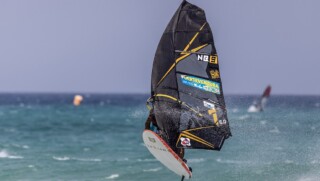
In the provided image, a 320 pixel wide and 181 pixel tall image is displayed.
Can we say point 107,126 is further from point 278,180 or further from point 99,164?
point 278,180

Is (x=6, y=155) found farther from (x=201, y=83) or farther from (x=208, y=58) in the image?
(x=208, y=58)

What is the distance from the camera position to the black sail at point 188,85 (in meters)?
12.1

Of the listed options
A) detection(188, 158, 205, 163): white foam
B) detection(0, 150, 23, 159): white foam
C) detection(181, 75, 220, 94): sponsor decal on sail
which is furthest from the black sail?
detection(0, 150, 23, 159): white foam

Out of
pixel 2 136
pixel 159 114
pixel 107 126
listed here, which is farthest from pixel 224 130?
pixel 107 126

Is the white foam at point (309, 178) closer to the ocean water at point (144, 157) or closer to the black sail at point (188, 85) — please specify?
the ocean water at point (144, 157)

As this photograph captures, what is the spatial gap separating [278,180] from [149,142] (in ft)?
35.2

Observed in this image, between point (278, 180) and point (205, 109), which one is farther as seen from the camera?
point (278, 180)

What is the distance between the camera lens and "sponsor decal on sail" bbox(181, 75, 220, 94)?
40.2ft

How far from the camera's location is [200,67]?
1218 cm

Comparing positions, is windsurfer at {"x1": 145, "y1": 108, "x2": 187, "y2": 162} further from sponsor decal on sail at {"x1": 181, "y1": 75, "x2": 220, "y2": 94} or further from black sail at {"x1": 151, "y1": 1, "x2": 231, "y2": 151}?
sponsor decal on sail at {"x1": 181, "y1": 75, "x2": 220, "y2": 94}

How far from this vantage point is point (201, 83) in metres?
12.3

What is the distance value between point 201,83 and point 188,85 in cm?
25

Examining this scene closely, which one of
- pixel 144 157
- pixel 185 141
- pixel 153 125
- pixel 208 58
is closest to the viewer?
pixel 208 58

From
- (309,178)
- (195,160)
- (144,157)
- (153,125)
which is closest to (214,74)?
(153,125)
